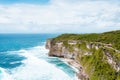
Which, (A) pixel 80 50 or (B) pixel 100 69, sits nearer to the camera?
(B) pixel 100 69

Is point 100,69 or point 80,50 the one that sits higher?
point 80,50

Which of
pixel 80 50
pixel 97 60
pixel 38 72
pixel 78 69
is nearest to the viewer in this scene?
pixel 97 60

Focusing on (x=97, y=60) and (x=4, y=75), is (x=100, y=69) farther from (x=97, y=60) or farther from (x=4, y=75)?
(x=4, y=75)

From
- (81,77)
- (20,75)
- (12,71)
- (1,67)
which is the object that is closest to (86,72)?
A: (81,77)

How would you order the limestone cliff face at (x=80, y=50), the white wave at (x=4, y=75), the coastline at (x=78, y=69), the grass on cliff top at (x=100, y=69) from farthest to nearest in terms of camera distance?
the white wave at (x=4, y=75) < the coastline at (x=78, y=69) < the limestone cliff face at (x=80, y=50) < the grass on cliff top at (x=100, y=69)

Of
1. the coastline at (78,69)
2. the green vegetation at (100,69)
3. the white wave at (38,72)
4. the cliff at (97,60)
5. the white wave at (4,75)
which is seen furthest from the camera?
the white wave at (38,72)

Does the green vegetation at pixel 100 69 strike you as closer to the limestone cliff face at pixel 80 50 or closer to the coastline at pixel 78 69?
the limestone cliff face at pixel 80 50

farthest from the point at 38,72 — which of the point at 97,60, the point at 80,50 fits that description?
the point at 80,50

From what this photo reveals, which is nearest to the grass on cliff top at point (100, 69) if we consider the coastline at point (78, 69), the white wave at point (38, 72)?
the coastline at point (78, 69)
